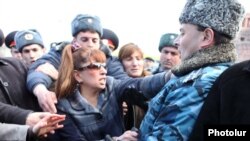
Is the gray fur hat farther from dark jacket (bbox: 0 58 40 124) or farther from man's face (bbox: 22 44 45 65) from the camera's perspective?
man's face (bbox: 22 44 45 65)

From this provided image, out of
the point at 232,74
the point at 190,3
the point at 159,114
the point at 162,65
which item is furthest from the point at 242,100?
the point at 162,65

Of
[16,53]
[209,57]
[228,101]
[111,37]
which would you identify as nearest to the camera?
[228,101]

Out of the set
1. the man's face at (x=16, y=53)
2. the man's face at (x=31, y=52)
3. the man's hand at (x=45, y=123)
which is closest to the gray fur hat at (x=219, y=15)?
the man's hand at (x=45, y=123)

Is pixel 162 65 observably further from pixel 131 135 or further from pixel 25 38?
pixel 131 135

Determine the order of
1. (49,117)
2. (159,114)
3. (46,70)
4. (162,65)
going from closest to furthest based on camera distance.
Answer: (159,114) → (49,117) → (46,70) → (162,65)

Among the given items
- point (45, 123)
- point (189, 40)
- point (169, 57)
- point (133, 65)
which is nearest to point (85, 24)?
point (133, 65)

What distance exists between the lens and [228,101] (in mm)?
1585

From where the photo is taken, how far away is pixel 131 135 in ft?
6.97

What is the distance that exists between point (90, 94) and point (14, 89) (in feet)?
1.58

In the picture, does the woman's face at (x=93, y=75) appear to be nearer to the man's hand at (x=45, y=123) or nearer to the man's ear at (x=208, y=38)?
the man's hand at (x=45, y=123)

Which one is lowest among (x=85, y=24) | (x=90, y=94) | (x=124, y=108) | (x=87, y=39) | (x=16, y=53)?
(x=16, y=53)

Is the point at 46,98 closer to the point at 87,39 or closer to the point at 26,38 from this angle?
the point at 87,39

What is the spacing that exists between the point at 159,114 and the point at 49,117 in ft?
2.03

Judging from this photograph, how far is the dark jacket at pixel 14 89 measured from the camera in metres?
2.32
